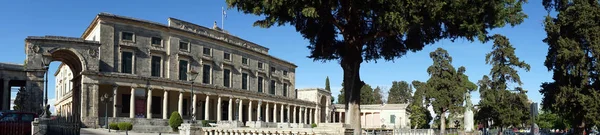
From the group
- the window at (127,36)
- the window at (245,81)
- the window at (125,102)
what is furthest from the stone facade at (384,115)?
the window at (127,36)

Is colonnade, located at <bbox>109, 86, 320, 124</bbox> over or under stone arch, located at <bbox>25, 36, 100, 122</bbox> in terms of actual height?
under

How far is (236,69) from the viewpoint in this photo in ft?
213

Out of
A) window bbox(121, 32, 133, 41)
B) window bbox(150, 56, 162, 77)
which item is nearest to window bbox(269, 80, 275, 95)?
window bbox(150, 56, 162, 77)

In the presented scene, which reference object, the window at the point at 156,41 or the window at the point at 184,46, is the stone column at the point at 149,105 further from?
the window at the point at 184,46

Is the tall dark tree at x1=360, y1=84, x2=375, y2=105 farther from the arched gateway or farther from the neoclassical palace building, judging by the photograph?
the arched gateway

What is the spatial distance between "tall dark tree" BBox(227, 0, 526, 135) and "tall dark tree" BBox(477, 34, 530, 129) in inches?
660

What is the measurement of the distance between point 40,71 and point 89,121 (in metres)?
5.79

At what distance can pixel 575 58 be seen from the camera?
25.7 m

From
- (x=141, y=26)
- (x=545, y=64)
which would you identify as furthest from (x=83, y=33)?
(x=545, y=64)

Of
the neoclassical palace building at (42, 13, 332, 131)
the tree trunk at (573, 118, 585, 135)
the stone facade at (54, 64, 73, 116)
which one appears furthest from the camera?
the stone facade at (54, 64, 73, 116)

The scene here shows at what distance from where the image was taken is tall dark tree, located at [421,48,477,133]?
4597 cm

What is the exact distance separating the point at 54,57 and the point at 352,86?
35.3 metres

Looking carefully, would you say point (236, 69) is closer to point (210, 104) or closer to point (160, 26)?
point (210, 104)

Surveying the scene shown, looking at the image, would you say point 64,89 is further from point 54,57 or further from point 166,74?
point 54,57
